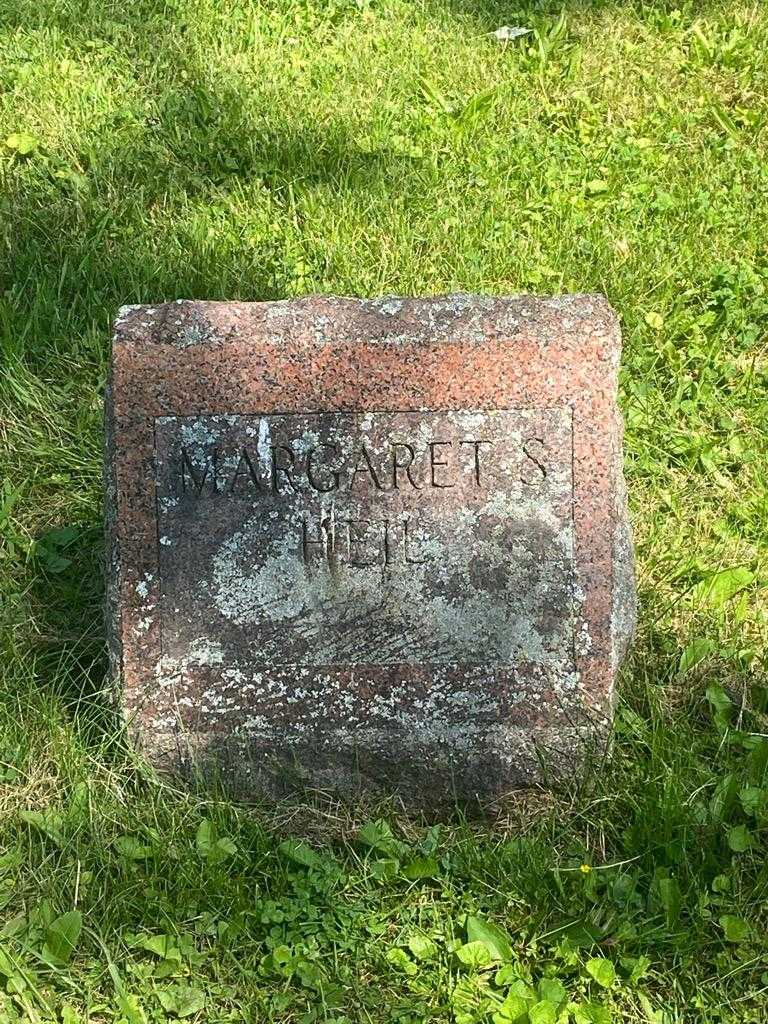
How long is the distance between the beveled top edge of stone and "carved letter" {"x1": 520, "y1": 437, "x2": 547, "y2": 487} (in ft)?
0.76

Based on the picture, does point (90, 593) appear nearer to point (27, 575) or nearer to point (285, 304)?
point (27, 575)

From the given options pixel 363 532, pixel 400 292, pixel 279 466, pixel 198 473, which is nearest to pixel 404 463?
pixel 363 532

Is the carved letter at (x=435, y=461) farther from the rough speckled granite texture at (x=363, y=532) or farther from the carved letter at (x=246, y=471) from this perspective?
the carved letter at (x=246, y=471)

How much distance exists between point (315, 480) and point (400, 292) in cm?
178

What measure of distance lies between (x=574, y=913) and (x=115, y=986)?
98 centimetres

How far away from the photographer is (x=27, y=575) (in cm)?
351

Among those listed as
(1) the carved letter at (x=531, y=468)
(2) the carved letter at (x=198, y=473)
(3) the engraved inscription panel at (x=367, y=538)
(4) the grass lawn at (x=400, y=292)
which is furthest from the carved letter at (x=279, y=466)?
(4) the grass lawn at (x=400, y=292)

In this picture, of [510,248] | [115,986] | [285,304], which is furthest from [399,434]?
[510,248]

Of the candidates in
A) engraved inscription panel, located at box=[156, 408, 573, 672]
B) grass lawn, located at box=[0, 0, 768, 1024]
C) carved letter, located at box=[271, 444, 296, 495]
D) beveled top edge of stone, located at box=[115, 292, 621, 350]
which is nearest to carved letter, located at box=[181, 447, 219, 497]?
engraved inscription panel, located at box=[156, 408, 573, 672]

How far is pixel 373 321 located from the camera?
2699 millimetres

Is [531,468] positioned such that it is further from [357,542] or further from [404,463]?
[357,542]

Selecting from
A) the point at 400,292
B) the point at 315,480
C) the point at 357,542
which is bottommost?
the point at 357,542

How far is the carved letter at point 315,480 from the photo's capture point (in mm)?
2727

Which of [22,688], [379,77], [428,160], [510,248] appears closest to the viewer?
[22,688]
